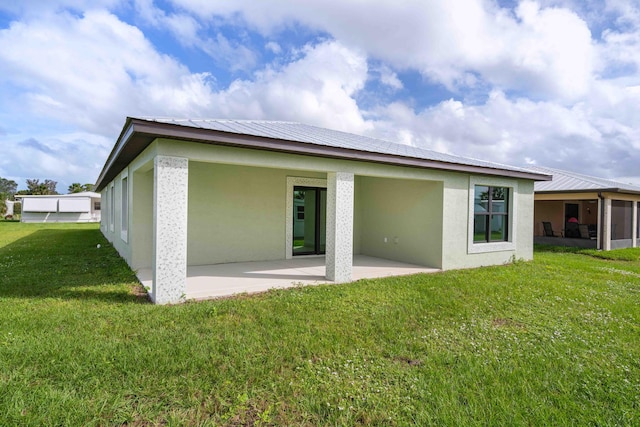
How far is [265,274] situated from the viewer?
8117mm

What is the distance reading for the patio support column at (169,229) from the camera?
5.55 m

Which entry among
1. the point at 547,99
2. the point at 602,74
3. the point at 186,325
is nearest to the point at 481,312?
the point at 186,325

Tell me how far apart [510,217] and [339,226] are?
22.2 ft

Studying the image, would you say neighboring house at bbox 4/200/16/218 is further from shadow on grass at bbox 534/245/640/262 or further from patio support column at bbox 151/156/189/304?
shadow on grass at bbox 534/245/640/262

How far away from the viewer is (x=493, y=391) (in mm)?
3170

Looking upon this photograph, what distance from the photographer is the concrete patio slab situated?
22.0 feet

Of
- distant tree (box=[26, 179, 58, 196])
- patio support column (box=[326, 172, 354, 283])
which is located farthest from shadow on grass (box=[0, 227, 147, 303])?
distant tree (box=[26, 179, 58, 196])

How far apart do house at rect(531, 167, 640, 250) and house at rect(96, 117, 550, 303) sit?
257 inches

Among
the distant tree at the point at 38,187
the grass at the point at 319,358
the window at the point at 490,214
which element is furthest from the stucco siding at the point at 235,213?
the distant tree at the point at 38,187

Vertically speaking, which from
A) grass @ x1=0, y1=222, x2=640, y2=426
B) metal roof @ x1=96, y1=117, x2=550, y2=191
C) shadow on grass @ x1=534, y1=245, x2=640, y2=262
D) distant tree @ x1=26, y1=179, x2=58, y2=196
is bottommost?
shadow on grass @ x1=534, y1=245, x2=640, y2=262

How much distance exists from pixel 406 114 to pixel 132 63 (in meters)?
15.5

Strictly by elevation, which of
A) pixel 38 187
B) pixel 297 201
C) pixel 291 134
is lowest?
pixel 297 201

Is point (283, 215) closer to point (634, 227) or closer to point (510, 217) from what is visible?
point (510, 217)

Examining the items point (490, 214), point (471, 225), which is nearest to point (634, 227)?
point (490, 214)
